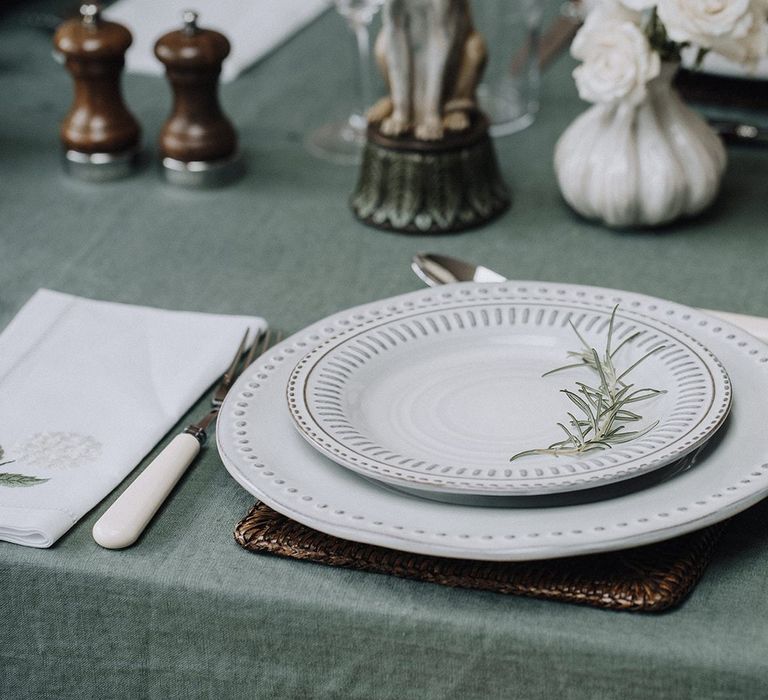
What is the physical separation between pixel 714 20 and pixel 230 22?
32.3 inches

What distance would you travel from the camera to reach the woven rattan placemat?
485 millimetres

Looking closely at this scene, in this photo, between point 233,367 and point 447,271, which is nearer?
point 233,367

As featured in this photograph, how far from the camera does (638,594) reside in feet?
1.59

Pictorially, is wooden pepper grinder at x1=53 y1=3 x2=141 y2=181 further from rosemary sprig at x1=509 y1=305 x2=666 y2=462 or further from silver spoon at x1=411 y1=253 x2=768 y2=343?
rosemary sprig at x1=509 y1=305 x2=666 y2=462

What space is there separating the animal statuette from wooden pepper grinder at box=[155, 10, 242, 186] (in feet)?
0.52

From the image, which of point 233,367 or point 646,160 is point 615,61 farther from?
point 233,367

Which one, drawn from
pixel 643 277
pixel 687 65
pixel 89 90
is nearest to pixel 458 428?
pixel 643 277

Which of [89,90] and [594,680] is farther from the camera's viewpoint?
[89,90]

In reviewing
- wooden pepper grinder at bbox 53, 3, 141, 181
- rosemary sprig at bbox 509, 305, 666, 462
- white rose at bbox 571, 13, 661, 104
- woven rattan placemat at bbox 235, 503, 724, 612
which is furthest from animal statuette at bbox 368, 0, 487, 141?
woven rattan placemat at bbox 235, 503, 724, 612

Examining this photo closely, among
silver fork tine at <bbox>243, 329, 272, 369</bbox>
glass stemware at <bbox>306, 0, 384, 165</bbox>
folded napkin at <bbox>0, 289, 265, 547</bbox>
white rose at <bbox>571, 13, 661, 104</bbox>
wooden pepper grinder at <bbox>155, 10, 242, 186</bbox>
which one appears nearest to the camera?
folded napkin at <bbox>0, 289, 265, 547</bbox>

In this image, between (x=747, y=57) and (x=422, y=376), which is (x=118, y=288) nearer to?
(x=422, y=376)

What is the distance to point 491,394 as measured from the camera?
0.60 m

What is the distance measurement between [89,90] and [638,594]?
2.50 feet

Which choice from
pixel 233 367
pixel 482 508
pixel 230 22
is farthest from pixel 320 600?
pixel 230 22
